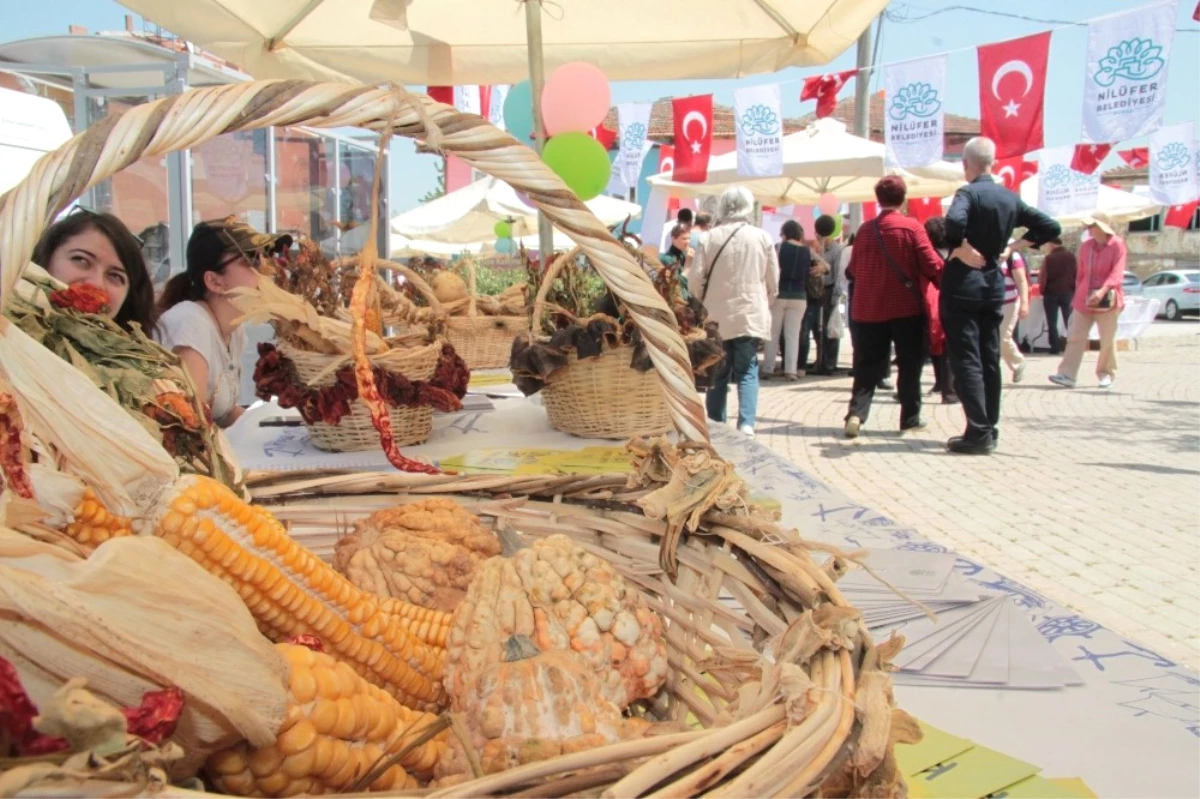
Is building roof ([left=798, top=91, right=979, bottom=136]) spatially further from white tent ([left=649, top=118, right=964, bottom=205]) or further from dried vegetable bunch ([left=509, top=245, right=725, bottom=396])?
dried vegetable bunch ([left=509, top=245, right=725, bottom=396])

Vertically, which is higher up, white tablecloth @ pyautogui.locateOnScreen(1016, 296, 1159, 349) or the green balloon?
the green balloon

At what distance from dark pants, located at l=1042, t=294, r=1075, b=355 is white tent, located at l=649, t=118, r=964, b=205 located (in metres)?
1.86

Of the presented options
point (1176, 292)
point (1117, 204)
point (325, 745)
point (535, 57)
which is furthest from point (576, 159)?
point (1176, 292)

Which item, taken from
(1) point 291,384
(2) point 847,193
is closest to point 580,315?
(1) point 291,384

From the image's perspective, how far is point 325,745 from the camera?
0.65 m

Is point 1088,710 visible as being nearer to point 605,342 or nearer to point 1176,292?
point 605,342

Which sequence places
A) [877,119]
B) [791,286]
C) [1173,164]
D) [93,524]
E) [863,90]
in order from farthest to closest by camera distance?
[877,119] < [1173,164] < [863,90] < [791,286] < [93,524]

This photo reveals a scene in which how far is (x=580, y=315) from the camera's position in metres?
2.46

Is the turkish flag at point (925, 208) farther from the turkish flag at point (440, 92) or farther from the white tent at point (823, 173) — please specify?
the turkish flag at point (440, 92)

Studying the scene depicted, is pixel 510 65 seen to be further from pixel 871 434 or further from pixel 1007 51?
pixel 1007 51

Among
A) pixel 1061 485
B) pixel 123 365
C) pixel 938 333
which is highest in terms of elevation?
pixel 123 365

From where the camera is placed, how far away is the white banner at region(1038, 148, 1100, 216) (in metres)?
10.7

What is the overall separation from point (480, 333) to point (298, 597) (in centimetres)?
282

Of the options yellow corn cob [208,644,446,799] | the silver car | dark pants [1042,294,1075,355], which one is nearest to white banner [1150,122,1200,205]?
dark pants [1042,294,1075,355]
